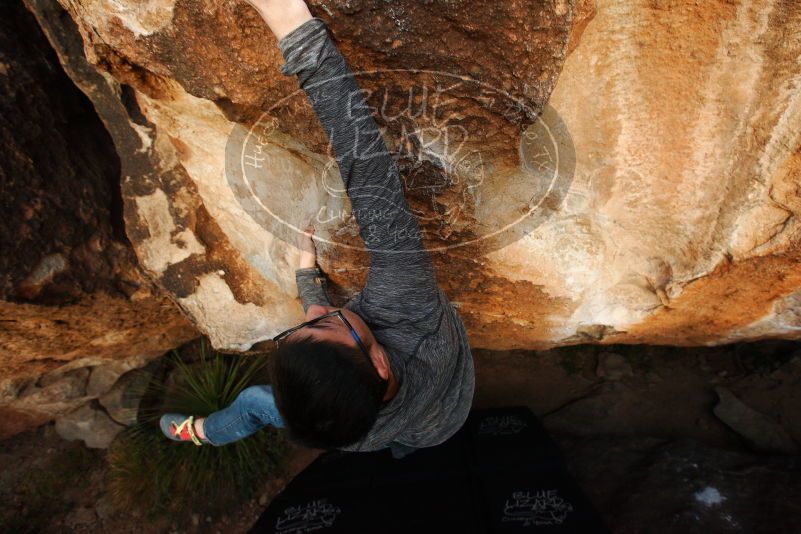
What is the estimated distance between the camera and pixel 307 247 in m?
1.59

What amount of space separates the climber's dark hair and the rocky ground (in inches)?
69.2

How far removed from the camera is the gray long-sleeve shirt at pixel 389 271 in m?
0.97

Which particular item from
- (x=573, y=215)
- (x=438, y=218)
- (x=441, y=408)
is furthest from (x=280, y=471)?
(x=573, y=215)

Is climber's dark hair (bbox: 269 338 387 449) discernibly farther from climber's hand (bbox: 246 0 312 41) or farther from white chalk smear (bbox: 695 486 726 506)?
white chalk smear (bbox: 695 486 726 506)

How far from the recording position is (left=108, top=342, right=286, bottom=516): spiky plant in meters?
2.64

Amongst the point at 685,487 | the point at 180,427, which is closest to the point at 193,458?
the point at 180,427

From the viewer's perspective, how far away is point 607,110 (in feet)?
4.23

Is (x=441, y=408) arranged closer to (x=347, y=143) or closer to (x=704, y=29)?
(x=347, y=143)

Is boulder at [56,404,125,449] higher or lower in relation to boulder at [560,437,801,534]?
higher

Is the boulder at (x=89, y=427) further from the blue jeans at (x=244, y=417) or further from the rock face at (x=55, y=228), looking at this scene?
the blue jeans at (x=244, y=417)

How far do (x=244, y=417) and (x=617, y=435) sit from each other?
189 centimetres

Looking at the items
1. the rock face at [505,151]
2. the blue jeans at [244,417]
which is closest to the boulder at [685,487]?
the rock face at [505,151]

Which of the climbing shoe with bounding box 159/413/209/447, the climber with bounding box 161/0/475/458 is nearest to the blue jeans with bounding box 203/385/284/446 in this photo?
the climbing shoe with bounding box 159/413/209/447

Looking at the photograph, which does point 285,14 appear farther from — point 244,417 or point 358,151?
point 244,417
